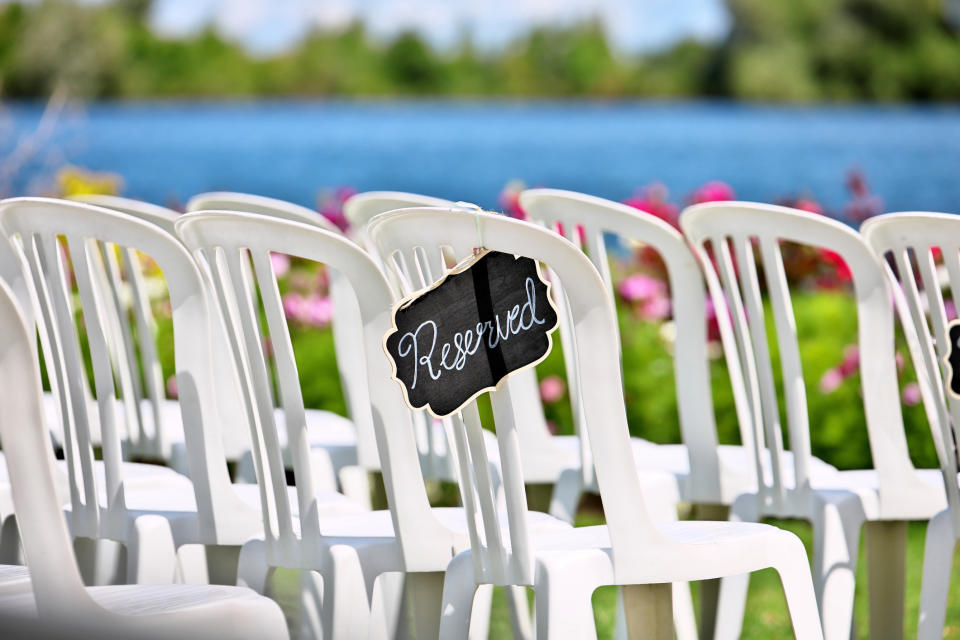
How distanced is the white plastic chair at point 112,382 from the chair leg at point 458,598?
42 centimetres

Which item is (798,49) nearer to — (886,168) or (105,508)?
(886,168)

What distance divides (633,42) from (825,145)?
2613 millimetres

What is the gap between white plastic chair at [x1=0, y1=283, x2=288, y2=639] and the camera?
1.29 metres

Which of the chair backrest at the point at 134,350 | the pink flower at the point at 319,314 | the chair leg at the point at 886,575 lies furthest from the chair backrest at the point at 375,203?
the pink flower at the point at 319,314

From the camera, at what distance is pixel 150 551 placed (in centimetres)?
202

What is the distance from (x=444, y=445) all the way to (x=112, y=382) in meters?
0.80

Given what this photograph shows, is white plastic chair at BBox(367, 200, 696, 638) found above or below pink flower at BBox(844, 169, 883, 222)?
below

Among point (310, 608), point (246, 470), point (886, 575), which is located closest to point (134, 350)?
point (246, 470)

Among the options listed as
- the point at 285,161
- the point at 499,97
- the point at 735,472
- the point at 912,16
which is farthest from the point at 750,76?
the point at 735,472

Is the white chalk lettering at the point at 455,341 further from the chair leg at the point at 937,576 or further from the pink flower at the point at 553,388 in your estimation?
the pink flower at the point at 553,388

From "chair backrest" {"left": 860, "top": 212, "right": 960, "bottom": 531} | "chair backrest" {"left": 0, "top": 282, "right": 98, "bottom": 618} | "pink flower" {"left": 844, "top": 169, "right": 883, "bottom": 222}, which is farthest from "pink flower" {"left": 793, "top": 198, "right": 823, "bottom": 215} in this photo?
"chair backrest" {"left": 0, "top": 282, "right": 98, "bottom": 618}

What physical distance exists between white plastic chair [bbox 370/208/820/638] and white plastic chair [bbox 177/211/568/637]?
0.07 meters

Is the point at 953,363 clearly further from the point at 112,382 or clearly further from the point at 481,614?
the point at 112,382

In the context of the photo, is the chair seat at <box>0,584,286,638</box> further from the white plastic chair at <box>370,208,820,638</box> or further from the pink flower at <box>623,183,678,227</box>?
the pink flower at <box>623,183,678,227</box>
